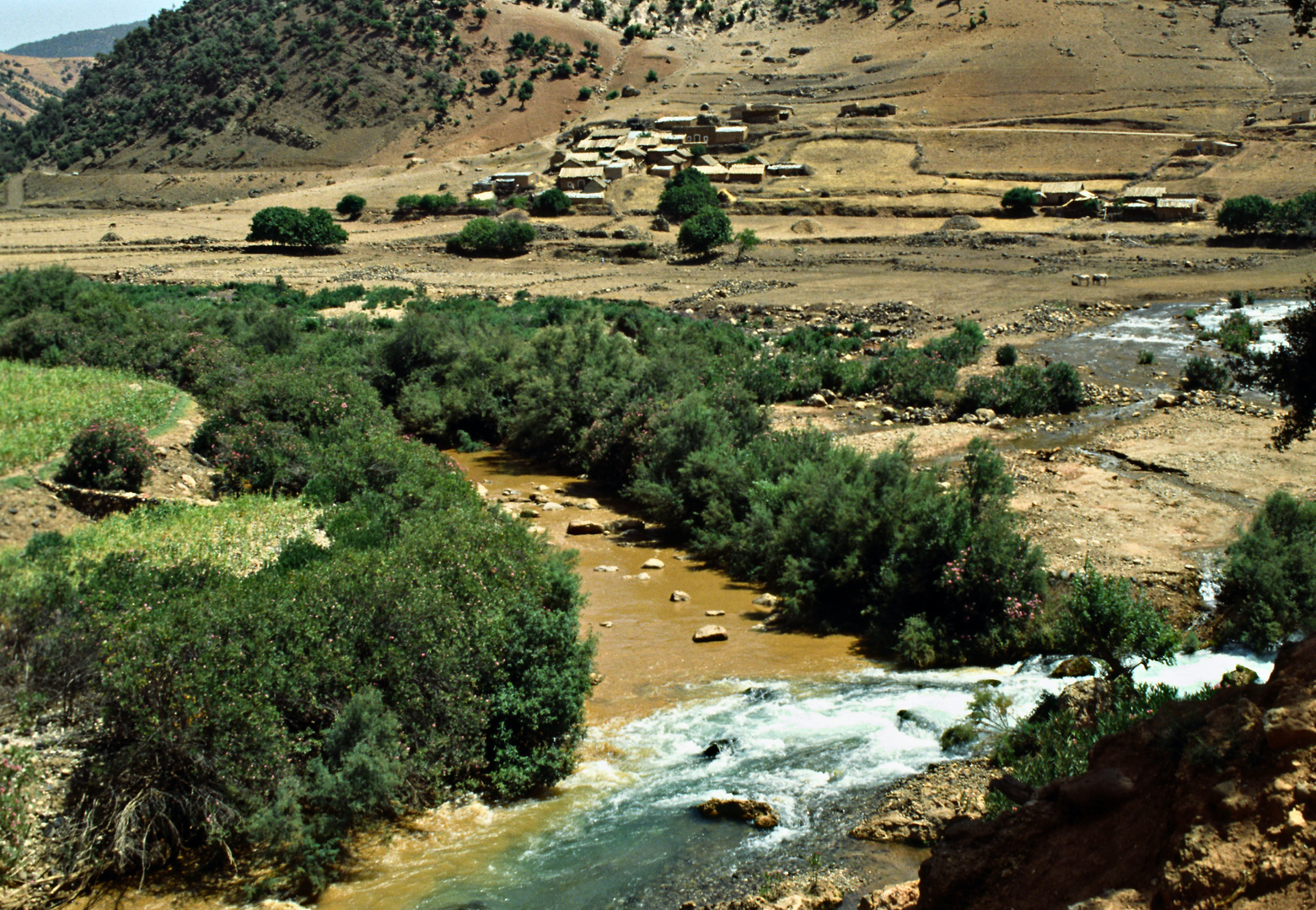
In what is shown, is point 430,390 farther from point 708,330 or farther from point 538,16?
point 538,16

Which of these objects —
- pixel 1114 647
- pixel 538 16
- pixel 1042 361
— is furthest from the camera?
pixel 538 16

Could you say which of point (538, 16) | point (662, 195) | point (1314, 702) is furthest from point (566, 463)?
point (538, 16)

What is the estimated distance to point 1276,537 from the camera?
1341 centimetres

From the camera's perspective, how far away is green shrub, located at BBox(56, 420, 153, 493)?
1584cm

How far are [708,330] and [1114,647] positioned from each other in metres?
21.7

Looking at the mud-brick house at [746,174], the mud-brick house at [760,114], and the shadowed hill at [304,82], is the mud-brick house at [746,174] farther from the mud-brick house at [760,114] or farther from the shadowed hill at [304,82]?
the shadowed hill at [304,82]

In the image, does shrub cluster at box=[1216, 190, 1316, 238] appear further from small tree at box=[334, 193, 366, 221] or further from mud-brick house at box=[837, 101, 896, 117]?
small tree at box=[334, 193, 366, 221]

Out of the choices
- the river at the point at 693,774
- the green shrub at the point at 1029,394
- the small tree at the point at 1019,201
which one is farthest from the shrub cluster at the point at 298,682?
the small tree at the point at 1019,201

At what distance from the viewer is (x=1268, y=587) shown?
12.2 meters

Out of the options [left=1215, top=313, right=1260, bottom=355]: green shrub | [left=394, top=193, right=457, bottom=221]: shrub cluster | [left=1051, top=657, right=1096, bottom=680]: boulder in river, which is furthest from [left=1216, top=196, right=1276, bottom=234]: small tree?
[left=394, top=193, right=457, bottom=221]: shrub cluster

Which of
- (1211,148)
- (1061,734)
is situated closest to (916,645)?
(1061,734)

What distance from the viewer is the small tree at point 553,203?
2579 inches

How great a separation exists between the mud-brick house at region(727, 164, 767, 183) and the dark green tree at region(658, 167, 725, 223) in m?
5.63

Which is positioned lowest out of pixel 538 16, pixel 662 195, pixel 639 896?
pixel 639 896
